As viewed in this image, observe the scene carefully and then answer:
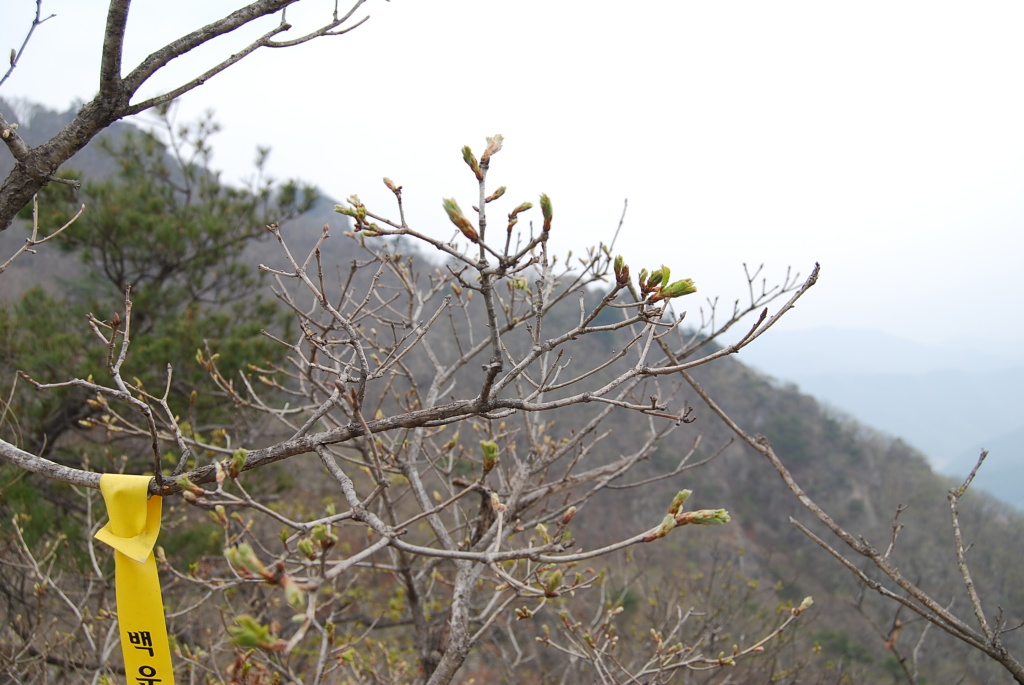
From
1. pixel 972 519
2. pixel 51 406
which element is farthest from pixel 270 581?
pixel 972 519

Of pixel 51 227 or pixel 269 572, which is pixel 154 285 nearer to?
pixel 51 227

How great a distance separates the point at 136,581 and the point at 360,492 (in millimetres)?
5688

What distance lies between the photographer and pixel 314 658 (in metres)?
5.54

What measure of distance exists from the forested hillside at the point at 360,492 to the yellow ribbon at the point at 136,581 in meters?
0.12

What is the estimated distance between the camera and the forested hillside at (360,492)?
1.48 m

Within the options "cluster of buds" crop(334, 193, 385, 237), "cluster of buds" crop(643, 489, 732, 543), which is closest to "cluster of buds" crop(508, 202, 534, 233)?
"cluster of buds" crop(334, 193, 385, 237)

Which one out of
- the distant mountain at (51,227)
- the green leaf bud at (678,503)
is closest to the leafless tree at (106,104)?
the green leaf bud at (678,503)

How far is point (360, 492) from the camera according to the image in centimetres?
671

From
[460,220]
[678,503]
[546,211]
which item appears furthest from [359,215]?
[678,503]

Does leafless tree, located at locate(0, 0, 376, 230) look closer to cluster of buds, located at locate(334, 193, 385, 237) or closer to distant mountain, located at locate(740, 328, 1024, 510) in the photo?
cluster of buds, located at locate(334, 193, 385, 237)

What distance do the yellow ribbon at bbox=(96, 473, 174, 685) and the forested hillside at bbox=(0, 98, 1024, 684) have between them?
4.6 inches

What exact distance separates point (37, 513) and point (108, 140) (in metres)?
→ 5.32

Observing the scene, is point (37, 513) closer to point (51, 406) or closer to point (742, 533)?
point (51, 406)

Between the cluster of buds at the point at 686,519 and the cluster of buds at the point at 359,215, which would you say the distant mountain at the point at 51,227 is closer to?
the cluster of buds at the point at 359,215
